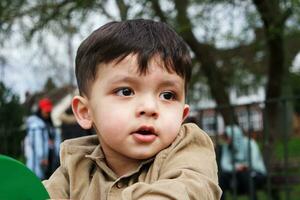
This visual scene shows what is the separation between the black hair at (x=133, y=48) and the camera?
4.25 ft

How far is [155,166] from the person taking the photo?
1290 mm

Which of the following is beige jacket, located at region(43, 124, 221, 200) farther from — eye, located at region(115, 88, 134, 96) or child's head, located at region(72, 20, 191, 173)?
eye, located at region(115, 88, 134, 96)

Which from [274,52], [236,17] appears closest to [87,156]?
[236,17]

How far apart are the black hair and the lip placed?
13 cm

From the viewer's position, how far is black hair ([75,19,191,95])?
4.25 feet

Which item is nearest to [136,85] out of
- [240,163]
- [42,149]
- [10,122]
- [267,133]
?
[267,133]

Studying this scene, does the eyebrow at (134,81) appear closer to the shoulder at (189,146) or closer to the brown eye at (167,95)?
the brown eye at (167,95)

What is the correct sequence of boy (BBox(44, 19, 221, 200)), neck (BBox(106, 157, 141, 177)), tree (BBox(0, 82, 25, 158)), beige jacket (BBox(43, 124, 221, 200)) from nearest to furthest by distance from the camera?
beige jacket (BBox(43, 124, 221, 200)) < boy (BBox(44, 19, 221, 200)) < neck (BBox(106, 157, 141, 177)) < tree (BBox(0, 82, 25, 158))

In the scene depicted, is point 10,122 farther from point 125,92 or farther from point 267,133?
point 125,92

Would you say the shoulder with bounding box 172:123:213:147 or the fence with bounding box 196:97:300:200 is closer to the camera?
the shoulder with bounding box 172:123:213:147

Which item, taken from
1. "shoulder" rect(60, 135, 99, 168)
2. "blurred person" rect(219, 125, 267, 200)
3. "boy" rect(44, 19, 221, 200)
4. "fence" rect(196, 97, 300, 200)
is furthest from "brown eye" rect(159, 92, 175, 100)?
"blurred person" rect(219, 125, 267, 200)

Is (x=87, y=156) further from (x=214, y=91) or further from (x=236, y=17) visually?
(x=214, y=91)

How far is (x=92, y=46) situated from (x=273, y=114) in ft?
17.5

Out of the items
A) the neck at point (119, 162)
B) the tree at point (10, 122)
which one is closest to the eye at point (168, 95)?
the neck at point (119, 162)
